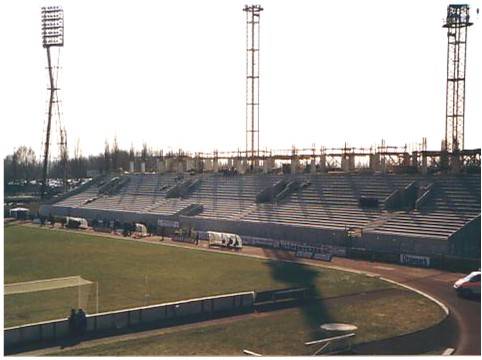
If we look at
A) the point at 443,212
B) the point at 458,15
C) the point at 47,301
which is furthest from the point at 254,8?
the point at 47,301

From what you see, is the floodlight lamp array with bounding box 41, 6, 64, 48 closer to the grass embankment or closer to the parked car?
the grass embankment

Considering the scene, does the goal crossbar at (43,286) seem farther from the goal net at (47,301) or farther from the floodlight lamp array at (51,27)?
the floodlight lamp array at (51,27)

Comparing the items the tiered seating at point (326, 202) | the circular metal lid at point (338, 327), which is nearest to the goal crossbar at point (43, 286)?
the circular metal lid at point (338, 327)

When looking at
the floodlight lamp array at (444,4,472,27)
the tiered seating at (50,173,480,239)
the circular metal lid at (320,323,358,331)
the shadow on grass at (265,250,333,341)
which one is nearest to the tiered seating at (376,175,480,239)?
the tiered seating at (50,173,480,239)

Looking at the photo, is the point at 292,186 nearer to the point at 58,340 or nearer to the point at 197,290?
the point at 197,290

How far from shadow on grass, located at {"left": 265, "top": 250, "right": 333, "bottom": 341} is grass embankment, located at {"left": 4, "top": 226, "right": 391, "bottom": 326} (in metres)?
0.05

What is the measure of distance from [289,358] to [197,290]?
9.01 m

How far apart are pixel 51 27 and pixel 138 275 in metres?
44.0

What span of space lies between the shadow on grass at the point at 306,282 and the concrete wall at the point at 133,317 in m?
2.19

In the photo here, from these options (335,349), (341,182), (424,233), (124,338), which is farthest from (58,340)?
(341,182)

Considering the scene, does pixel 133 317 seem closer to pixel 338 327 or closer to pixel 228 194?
pixel 338 327

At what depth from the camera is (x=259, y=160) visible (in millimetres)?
60125

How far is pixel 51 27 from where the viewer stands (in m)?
63.8

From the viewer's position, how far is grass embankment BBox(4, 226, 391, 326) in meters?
21.2
